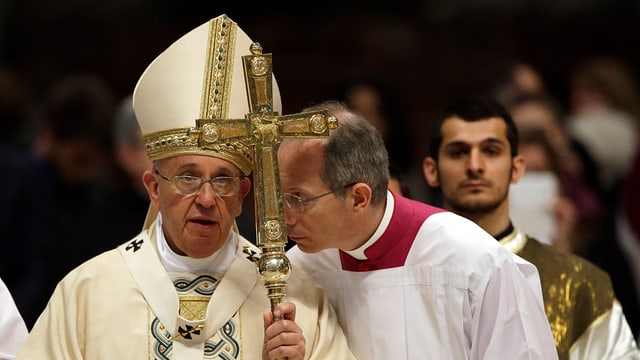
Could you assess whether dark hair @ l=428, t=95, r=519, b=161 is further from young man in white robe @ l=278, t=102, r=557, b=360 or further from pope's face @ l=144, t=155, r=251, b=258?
pope's face @ l=144, t=155, r=251, b=258

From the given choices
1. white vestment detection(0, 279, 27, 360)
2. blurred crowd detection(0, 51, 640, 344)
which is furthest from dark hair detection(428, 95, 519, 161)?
white vestment detection(0, 279, 27, 360)

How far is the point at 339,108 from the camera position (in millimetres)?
5379

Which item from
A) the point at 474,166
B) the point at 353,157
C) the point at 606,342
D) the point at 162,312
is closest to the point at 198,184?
the point at 162,312

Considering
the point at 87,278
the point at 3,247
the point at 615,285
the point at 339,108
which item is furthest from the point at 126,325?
the point at 615,285

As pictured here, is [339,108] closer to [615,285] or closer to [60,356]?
[60,356]

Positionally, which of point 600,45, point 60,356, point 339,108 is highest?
point 600,45

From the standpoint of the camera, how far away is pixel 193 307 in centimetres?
517

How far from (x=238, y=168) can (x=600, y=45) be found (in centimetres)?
728

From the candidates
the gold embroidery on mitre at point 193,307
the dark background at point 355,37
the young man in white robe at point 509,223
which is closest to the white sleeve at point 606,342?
the young man in white robe at point 509,223

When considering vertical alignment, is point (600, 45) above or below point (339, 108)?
above

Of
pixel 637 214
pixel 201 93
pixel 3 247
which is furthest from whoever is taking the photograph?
pixel 637 214

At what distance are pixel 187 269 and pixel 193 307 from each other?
0.16 m

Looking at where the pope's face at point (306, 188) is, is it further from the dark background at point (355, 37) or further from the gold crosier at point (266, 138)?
the dark background at point (355, 37)

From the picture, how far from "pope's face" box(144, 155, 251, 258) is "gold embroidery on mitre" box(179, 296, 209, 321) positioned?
0.15 metres
